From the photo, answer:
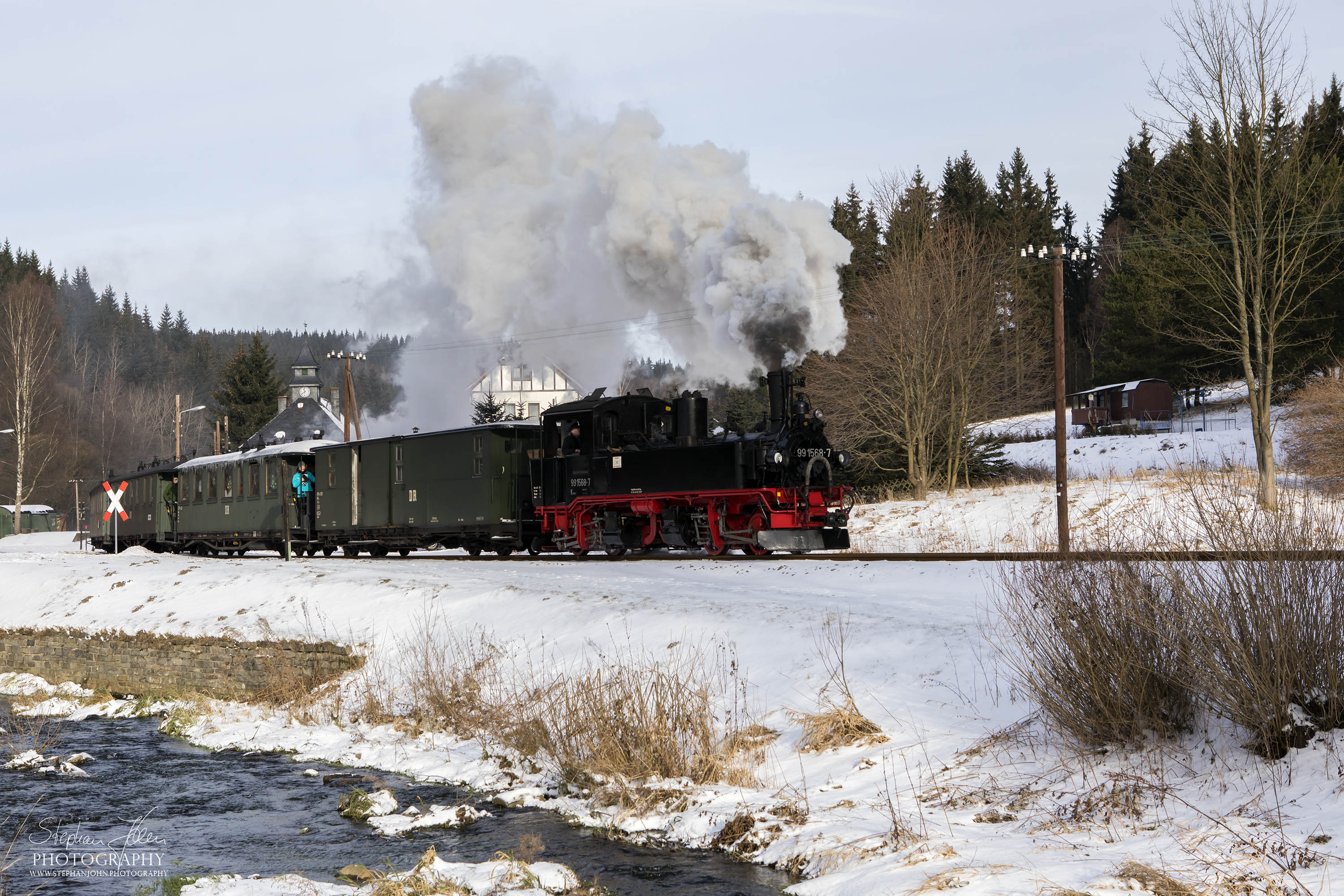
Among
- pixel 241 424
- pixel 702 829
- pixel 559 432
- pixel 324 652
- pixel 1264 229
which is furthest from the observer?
pixel 241 424

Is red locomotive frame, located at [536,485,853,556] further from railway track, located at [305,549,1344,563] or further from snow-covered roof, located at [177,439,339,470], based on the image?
snow-covered roof, located at [177,439,339,470]

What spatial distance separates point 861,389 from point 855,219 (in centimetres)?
3039

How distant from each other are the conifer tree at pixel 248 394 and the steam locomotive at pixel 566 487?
4528 centimetres

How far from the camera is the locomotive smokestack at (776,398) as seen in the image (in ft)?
56.9

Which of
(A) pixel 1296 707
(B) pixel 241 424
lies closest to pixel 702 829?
(A) pixel 1296 707

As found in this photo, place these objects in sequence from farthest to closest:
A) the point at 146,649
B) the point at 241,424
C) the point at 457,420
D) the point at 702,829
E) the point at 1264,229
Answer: the point at 241,424 → the point at 457,420 → the point at 1264,229 → the point at 146,649 → the point at 702,829

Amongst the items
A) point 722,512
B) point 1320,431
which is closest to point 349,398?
point 722,512

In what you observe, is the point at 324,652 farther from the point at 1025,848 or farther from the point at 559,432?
the point at 1025,848

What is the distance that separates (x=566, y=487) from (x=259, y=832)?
11.3 metres

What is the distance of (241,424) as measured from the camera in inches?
2867

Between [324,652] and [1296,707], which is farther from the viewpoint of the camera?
[324,652]

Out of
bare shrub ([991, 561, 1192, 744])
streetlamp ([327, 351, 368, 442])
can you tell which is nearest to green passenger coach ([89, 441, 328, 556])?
streetlamp ([327, 351, 368, 442])

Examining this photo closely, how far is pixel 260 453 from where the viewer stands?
28.1 metres

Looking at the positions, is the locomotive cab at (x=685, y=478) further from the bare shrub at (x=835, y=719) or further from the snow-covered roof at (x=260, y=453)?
the snow-covered roof at (x=260, y=453)
